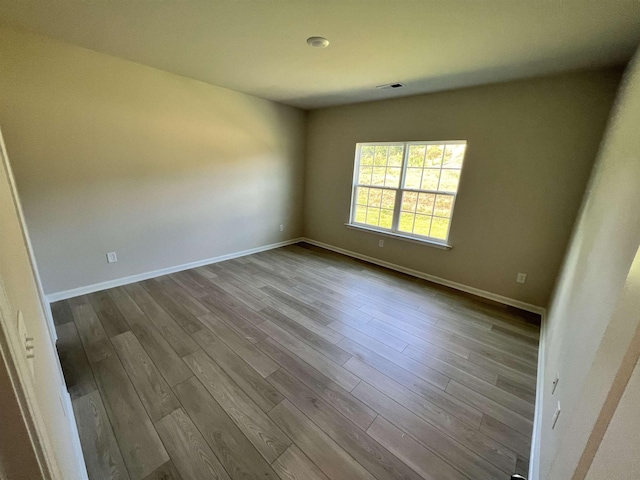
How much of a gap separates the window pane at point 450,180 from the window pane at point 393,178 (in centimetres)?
62

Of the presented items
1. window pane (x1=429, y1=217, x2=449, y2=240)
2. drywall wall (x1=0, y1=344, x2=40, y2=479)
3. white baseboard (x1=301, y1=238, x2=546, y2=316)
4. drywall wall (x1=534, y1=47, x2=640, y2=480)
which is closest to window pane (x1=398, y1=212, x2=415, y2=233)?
window pane (x1=429, y1=217, x2=449, y2=240)

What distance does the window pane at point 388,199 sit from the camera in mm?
3787

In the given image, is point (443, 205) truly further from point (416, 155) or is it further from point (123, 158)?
point (123, 158)

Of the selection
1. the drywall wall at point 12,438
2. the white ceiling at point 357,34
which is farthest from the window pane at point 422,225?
the drywall wall at point 12,438

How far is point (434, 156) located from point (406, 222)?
3.15 feet

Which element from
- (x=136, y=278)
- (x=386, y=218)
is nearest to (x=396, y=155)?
(x=386, y=218)

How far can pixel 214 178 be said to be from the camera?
3586 mm

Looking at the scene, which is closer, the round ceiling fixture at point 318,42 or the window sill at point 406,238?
the round ceiling fixture at point 318,42

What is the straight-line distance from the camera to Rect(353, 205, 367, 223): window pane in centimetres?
417

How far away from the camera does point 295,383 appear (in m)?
1.77

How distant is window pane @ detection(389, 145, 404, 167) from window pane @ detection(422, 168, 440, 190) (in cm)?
41

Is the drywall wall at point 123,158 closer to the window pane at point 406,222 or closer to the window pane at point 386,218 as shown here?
the window pane at point 386,218

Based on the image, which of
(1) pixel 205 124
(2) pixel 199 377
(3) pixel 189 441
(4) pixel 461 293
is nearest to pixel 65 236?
(1) pixel 205 124

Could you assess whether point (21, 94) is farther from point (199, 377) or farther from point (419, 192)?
point (419, 192)
